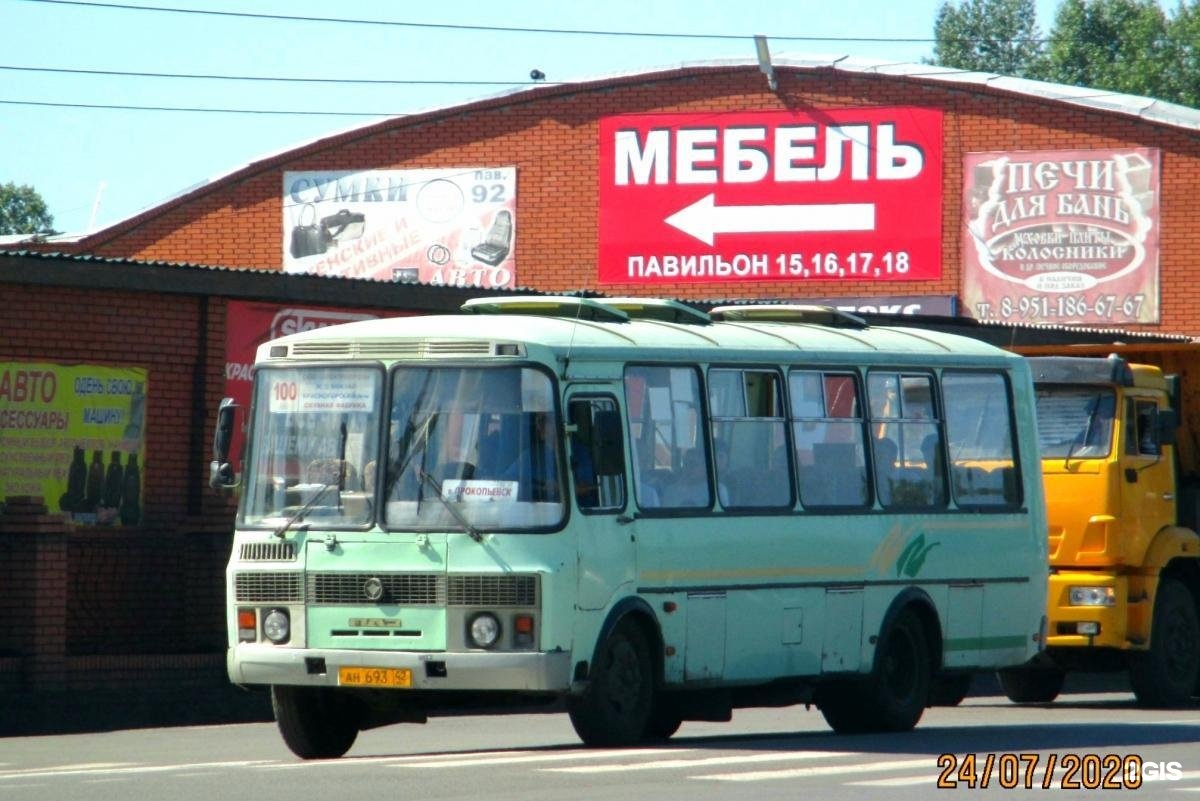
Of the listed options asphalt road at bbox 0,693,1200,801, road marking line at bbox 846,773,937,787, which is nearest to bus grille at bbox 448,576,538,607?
asphalt road at bbox 0,693,1200,801

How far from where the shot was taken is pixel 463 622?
13445 millimetres

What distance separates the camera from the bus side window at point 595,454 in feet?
45.4

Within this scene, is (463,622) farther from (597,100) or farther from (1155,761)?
(597,100)

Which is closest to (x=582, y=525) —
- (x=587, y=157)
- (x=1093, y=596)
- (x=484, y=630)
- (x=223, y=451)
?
(x=484, y=630)

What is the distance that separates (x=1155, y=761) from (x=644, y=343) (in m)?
4.05

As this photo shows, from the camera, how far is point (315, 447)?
14031 millimetres

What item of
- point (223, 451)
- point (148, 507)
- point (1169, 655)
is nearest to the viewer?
point (223, 451)

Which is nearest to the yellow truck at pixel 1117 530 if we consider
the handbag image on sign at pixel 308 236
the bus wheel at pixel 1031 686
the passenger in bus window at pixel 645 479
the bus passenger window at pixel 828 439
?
the bus wheel at pixel 1031 686

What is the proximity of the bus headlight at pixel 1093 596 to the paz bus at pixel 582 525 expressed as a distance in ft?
9.46

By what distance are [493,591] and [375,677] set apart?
0.87 m

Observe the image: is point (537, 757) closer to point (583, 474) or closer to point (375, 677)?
point (375, 677)

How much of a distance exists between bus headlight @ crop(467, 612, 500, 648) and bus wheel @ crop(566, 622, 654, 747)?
2.28 ft

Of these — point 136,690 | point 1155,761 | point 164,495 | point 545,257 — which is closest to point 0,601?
point 136,690

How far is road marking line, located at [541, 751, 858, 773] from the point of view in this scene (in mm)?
12828
